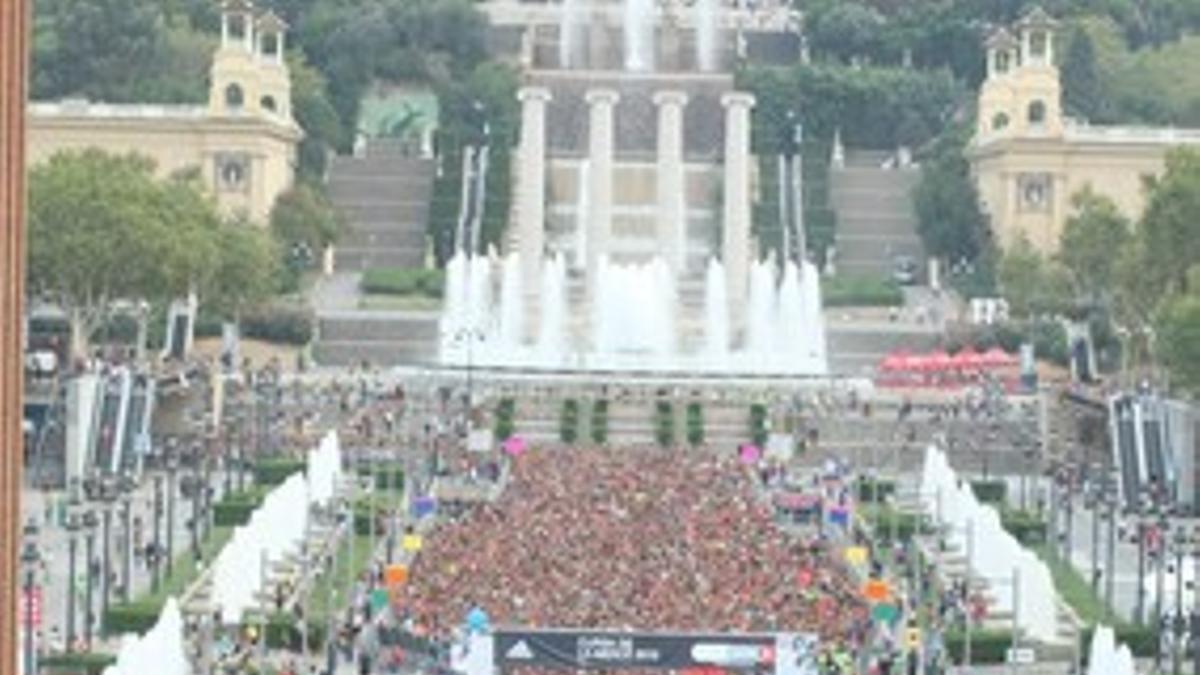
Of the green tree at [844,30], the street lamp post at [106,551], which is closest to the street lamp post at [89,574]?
the street lamp post at [106,551]

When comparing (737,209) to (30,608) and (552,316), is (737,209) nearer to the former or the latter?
(552,316)

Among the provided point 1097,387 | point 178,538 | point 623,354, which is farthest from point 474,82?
point 178,538

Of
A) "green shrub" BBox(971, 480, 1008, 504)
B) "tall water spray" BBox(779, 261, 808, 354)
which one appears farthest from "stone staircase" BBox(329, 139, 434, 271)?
"green shrub" BBox(971, 480, 1008, 504)

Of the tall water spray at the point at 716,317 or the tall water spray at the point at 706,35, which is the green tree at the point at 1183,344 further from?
the tall water spray at the point at 706,35

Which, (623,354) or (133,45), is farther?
(133,45)

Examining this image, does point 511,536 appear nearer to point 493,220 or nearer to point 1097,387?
point 1097,387

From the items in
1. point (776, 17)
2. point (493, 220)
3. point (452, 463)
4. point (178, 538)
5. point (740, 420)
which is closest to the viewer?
point (178, 538)
